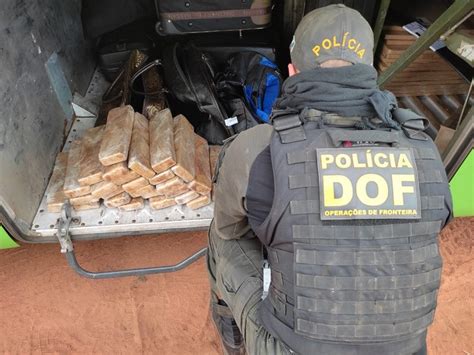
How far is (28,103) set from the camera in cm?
249

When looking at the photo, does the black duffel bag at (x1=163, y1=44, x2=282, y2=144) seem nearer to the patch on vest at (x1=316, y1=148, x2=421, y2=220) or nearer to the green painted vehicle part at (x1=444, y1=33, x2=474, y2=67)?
the green painted vehicle part at (x1=444, y1=33, x2=474, y2=67)

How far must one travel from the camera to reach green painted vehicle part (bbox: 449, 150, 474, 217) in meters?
2.15

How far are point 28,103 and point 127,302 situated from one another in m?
1.26

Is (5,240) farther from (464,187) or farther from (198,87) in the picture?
(464,187)

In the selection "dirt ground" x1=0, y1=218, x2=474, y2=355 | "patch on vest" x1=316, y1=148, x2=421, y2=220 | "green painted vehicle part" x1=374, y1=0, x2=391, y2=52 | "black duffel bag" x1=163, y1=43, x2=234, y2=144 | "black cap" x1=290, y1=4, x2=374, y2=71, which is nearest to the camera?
"patch on vest" x1=316, y1=148, x2=421, y2=220

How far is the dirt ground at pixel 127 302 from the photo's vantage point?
7.80ft

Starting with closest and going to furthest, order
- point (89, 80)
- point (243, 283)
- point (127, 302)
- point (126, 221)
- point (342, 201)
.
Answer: point (342, 201) < point (243, 283) < point (126, 221) < point (127, 302) < point (89, 80)

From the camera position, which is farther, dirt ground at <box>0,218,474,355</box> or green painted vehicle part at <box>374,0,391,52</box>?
green painted vehicle part at <box>374,0,391,52</box>

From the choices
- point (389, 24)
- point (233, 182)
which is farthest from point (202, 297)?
point (389, 24)

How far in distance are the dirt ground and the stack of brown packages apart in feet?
1.49

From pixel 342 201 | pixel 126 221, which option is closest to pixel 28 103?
pixel 126 221

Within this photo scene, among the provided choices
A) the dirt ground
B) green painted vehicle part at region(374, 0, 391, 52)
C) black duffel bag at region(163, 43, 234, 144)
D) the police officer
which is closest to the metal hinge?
the dirt ground

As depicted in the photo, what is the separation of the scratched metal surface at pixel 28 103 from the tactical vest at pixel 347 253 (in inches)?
58.8

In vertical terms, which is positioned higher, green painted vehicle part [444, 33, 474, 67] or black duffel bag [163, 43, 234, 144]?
green painted vehicle part [444, 33, 474, 67]
